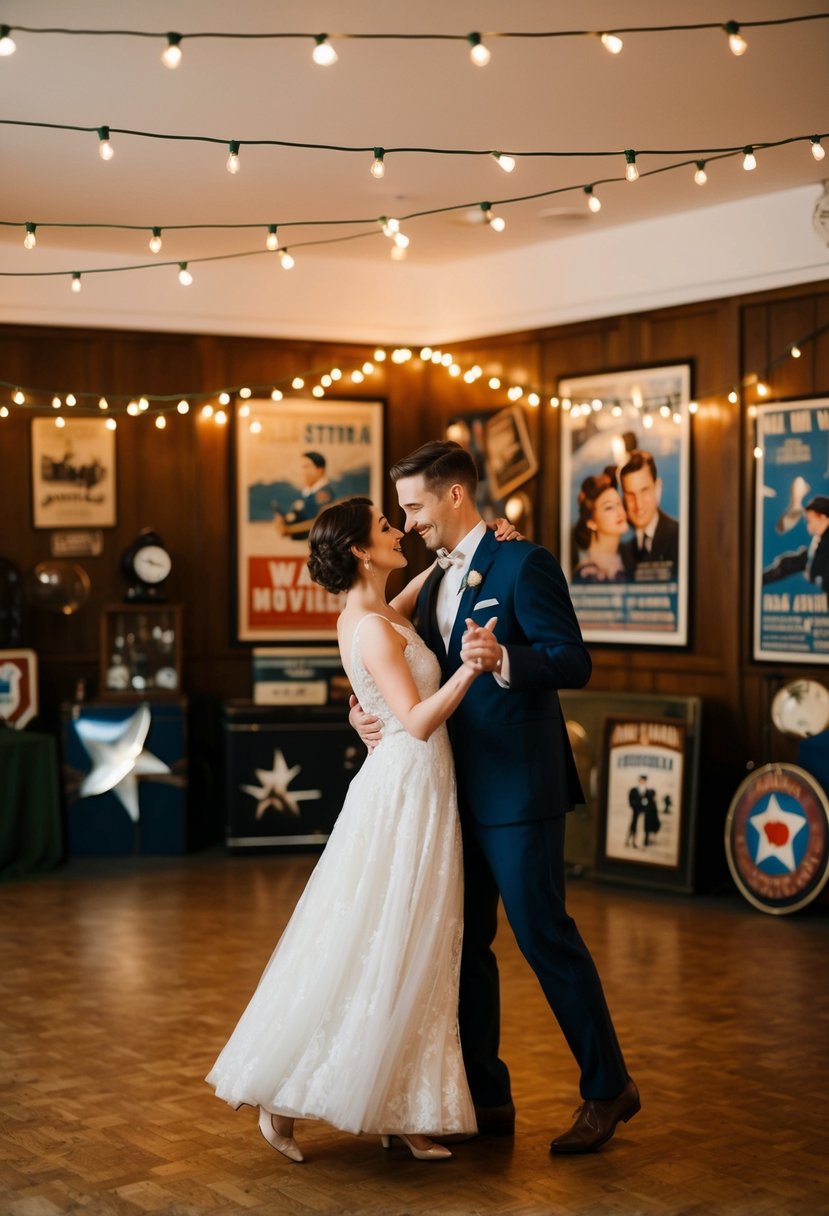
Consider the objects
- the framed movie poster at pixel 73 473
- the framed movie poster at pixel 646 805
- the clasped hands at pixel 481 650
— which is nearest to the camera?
the clasped hands at pixel 481 650

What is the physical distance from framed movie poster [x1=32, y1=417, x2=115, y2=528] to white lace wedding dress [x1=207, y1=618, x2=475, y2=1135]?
4.92m

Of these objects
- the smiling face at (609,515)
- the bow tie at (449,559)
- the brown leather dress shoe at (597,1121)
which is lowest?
the brown leather dress shoe at (597,1121)

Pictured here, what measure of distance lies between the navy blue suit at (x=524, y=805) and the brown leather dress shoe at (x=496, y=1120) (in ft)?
0.16

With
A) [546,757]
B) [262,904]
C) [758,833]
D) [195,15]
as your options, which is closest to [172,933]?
[262,904]

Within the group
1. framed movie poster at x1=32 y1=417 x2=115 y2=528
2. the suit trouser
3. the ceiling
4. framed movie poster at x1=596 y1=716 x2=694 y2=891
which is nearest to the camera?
the suit trouser

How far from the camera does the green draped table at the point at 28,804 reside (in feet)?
24.3

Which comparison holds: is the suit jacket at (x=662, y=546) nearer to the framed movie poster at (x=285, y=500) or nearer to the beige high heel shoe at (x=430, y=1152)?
the framed movie poster at (x=285, y=500)

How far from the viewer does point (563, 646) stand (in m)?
3.51

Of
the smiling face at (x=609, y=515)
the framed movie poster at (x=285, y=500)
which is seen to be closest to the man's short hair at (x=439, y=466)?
the smiling face at (x=609, y=515)

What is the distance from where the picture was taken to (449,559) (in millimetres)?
3775

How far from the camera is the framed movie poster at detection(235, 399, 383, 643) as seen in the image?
28.1 feet

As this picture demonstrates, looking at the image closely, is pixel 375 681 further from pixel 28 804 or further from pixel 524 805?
pixel 28 804

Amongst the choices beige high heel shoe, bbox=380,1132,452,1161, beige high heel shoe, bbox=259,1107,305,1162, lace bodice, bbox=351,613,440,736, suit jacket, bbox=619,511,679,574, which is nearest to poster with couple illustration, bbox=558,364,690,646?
suit jacket, bbox=619,511,679,574

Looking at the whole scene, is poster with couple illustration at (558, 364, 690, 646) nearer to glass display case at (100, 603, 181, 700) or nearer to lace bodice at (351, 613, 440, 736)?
glass display case at (100, 603, 181, 700)
